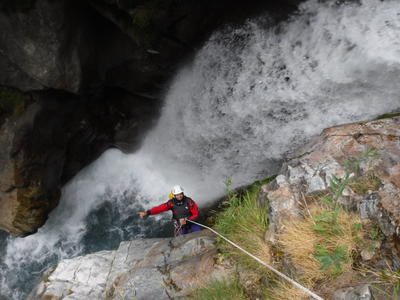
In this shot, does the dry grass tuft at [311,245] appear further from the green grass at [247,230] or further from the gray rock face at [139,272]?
the gray rock face at [139,272]

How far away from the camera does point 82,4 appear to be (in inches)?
309

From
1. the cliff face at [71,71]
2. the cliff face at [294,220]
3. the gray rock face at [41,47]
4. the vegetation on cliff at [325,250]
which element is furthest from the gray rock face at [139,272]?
the gray rock face at [41,47]

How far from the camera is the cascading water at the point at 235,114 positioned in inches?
279

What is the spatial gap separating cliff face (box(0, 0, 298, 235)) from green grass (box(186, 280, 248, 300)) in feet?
17.7

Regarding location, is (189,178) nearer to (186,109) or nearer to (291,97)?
(186,109)

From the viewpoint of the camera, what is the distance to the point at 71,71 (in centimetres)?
802

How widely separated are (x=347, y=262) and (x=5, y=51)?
797 centimetres

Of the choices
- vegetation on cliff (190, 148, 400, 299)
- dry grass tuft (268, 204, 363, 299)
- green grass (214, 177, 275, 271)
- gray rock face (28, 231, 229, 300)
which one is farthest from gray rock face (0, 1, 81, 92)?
dry grass tuft (268, 204, 363, 299)

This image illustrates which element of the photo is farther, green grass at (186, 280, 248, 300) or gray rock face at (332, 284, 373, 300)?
green grass at (186, 280, 248, 300)

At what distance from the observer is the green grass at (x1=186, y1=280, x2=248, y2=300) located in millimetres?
4414

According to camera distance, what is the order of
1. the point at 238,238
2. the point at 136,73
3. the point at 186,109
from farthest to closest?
the point at 186,109 → the point at 136,73 → the point at 238,238

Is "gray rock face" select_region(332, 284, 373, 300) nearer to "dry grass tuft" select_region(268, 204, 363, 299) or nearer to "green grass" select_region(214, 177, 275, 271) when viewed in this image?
"dry grass tuft" select_region(268, 204, 363, 299)

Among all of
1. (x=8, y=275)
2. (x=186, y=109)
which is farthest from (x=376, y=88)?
(x=8, y=275)

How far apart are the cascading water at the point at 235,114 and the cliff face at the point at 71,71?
70cm
